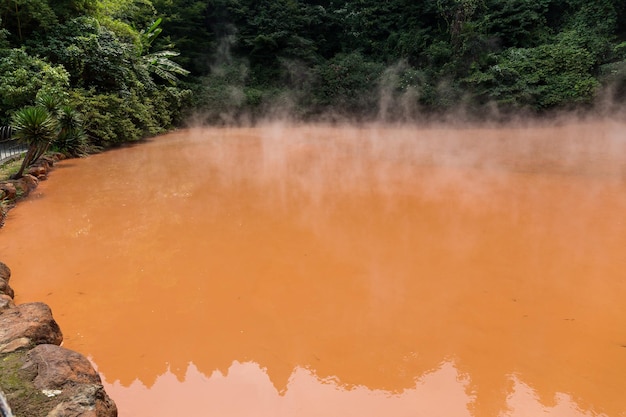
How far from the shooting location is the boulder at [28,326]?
8.01 feet

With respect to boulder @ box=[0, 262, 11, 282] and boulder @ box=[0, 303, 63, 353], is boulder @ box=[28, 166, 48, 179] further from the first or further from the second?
boulder @ box=[0, 303, 63, 353]

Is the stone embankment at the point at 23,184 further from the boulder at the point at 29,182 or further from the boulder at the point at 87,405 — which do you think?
the boulder at the point at 87,405

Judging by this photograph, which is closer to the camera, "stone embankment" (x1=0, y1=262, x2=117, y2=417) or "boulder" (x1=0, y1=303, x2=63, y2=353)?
"stone embankment" (x1=0, y1=262, x2=117, y2=417)

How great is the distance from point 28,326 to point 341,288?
227cm

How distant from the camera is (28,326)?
2.55 meters

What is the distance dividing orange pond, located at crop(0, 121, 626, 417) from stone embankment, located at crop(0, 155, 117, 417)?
330 mm

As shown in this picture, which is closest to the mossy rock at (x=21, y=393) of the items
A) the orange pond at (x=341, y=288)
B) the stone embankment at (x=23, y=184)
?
the orange pond at (x=341, y=288)

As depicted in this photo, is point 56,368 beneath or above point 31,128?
beneath

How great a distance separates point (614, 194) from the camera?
6.12 meters

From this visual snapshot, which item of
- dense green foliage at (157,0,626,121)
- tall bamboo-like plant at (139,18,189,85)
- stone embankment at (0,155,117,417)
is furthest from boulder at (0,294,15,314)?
dense green foliage at (157,0,626,121)

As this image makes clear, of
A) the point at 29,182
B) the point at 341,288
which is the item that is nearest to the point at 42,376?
the point at 341,288

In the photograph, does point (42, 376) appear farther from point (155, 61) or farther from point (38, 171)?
point (155, 61)

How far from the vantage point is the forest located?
1042 centimetres

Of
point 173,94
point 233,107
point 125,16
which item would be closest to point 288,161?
point 173,94
